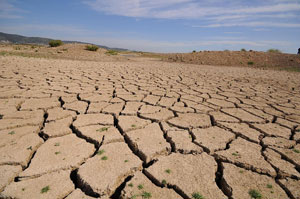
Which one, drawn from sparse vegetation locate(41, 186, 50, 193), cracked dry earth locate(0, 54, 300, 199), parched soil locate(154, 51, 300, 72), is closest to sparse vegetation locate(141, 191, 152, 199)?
cracked dry earth locate(0, 54, 300, 199)

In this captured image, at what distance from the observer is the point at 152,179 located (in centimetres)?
121

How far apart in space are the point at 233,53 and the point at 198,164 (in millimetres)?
11620

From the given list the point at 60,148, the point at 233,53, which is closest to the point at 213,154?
the point at 60,148

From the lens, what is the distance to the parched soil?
9.72 m

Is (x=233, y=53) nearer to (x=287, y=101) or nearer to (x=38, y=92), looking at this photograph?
(x=287, y=101)

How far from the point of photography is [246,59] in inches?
412

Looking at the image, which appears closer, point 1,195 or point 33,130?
point 1,195

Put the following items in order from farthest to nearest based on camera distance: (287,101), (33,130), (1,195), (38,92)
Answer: (287,101) → (38,92) → (33,130) → (1,195)

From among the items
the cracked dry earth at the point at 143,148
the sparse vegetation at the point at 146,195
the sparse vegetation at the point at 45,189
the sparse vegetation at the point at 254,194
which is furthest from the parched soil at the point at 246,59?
the sparse vegetation at the point at 45,189

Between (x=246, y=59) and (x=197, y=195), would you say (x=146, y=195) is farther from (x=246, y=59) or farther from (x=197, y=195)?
(x=246, y=59)

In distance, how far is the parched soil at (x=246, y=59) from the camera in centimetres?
972

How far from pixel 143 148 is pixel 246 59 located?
35.8 feet

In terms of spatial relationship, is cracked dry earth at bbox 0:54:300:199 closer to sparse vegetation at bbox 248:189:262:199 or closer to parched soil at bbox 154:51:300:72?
sparse vegetation at bbox 248:189:262:199

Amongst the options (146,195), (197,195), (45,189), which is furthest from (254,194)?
(45,189)
